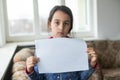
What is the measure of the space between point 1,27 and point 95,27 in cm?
135

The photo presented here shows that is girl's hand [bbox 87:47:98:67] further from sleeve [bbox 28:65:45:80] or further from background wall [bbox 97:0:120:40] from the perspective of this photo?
background wall [bbox 97:0:120:40]

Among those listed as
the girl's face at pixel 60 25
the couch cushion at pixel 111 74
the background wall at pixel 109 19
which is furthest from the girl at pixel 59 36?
the background wall at pixel 109 19

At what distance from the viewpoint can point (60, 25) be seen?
1188 mm

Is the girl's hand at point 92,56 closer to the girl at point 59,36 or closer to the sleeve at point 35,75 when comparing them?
the girl at point 59,36

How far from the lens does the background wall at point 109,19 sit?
357cm

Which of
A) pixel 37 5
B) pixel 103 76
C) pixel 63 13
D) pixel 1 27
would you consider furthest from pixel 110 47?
pixel 63 13

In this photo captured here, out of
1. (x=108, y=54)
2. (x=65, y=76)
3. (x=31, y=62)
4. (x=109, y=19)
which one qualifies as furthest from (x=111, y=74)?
(x=31, y=62)

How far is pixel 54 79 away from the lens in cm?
119

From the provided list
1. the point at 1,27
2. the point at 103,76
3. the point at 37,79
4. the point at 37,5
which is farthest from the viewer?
the point at 37,5

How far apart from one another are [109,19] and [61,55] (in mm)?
2574

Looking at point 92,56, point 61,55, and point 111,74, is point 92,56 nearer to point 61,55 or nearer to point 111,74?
point 61,55

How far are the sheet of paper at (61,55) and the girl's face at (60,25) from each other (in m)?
0.03

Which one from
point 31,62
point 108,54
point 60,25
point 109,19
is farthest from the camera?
point 109,19

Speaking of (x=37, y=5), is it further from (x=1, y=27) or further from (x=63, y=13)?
(x=63, y=13)
